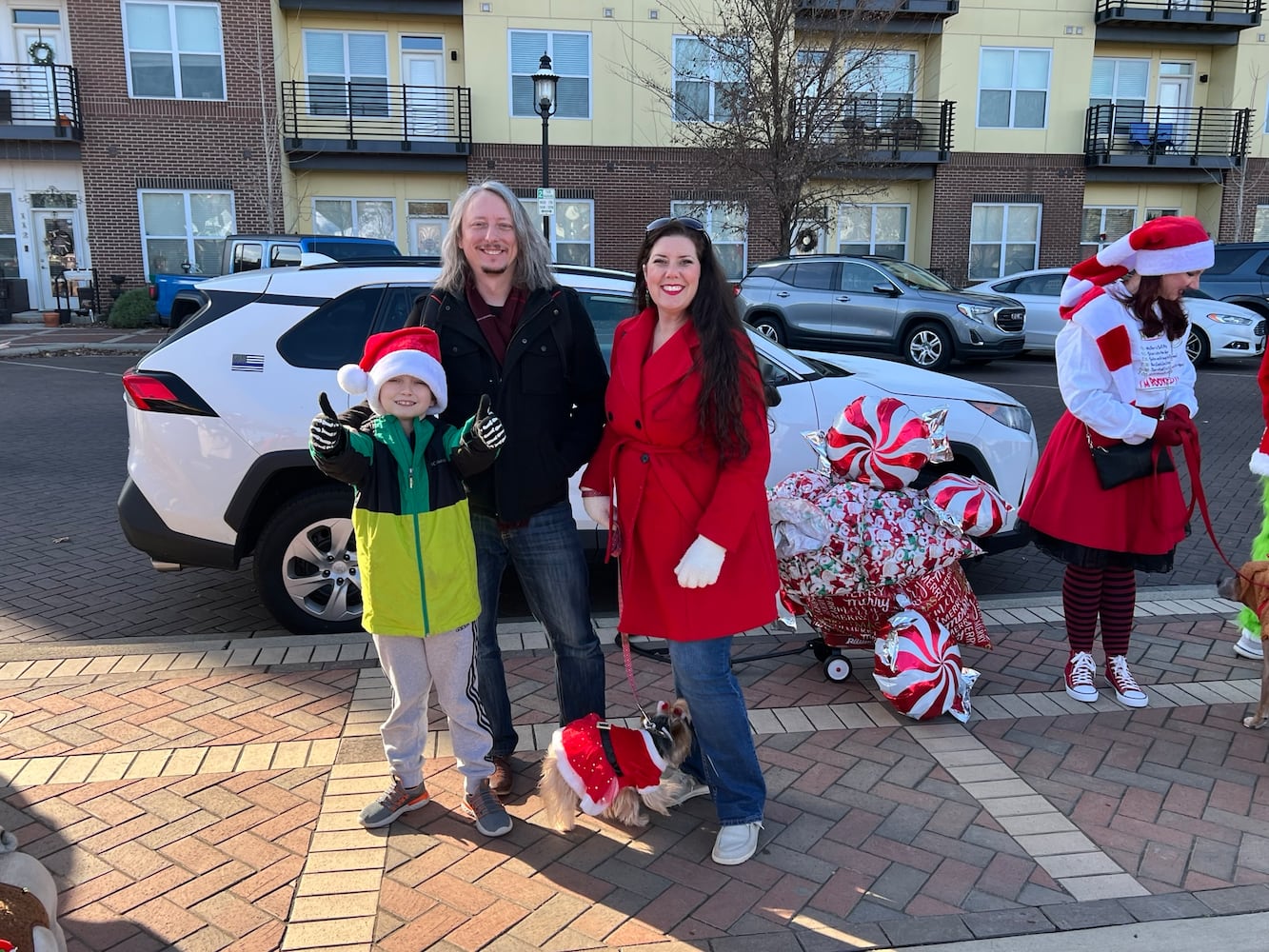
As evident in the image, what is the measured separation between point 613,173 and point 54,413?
14.4 meters

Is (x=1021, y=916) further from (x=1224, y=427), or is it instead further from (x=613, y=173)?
(x=613, y=173)

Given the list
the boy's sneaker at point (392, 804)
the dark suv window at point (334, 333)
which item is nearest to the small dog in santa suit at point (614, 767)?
the boy's sneaker at point (392, 804)

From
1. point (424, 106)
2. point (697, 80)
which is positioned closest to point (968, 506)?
point (697, 80)

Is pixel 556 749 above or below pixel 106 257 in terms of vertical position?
below

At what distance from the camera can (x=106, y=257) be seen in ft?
72.5

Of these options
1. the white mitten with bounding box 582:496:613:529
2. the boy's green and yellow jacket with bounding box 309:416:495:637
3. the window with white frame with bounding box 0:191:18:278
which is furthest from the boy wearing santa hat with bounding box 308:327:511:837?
the window with white frame with bounding box 0:191:18:278

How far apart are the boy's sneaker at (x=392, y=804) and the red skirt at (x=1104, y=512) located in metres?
2.68

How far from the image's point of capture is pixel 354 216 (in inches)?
911

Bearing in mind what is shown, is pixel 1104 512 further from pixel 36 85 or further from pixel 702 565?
pixel 36 85

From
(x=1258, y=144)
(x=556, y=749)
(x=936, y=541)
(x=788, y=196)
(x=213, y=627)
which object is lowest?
(x=213, y=627)

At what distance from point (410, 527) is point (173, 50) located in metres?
22.5

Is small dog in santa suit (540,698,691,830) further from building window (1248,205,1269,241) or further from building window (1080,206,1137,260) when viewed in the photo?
building window (1248,205,1269,241)

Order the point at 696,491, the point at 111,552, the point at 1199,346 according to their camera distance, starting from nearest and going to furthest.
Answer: the point at 696,491 < the point at 111,552 < the point at 1199,346

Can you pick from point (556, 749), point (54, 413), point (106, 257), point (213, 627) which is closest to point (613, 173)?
point (106, 257)
